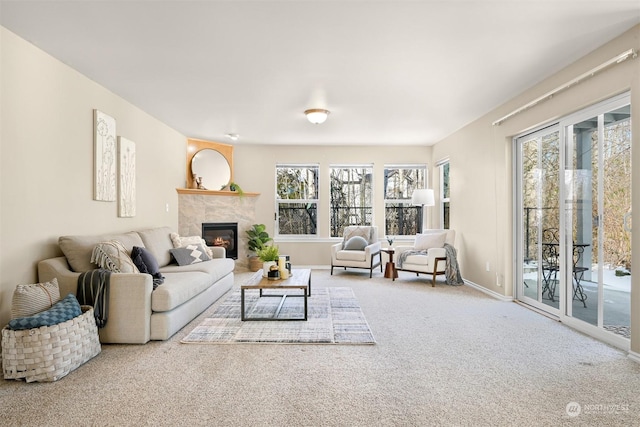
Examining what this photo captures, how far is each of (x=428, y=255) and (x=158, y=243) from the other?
3.86 m

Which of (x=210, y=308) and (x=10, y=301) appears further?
(x=210, y=308)

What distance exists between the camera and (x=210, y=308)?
175 inches

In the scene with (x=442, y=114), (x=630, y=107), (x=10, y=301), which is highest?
(x=442, y=114)

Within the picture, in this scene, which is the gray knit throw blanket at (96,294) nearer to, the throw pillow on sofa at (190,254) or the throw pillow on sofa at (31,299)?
the throw pillow on sofa at (31,299)

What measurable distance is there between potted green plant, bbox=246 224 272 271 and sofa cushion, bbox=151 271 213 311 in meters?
2.72

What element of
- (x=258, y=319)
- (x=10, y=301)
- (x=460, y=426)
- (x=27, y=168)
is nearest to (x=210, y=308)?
(x=258, y=319)

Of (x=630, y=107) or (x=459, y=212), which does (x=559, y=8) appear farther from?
(x=459, y=212)

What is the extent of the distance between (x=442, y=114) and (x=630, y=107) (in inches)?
99.6

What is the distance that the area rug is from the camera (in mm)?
3338

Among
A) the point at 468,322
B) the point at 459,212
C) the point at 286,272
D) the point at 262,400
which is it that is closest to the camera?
the point at 262,400

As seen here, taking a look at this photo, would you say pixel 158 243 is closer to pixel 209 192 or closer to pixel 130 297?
pixel 130 297

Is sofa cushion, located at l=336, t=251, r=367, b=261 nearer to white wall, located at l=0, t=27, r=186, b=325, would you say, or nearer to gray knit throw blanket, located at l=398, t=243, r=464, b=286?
gray knit throw blanket, located at l=398, t=243, r=464, b=286

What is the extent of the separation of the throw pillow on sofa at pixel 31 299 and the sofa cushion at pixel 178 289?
0.74m

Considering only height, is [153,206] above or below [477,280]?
above
